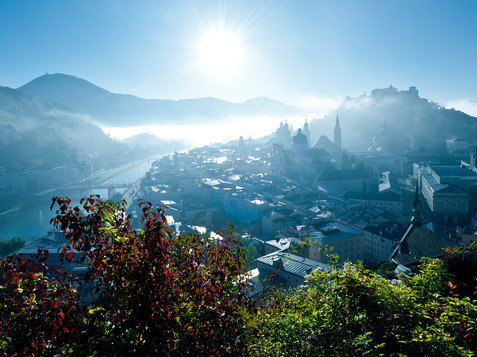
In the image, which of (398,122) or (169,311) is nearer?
(169,311)

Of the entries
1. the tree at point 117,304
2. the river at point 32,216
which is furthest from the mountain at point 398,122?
the tree at point 117,304

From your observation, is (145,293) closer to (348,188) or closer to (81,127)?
(348,188)

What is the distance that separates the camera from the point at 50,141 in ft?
314

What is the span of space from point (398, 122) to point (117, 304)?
324ft

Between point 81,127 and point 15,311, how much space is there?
152160 millimetres

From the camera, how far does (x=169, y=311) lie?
106 inches

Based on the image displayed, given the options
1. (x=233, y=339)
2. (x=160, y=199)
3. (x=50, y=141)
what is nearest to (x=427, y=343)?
(x=233, y=339)

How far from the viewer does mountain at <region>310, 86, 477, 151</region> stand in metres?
78.2

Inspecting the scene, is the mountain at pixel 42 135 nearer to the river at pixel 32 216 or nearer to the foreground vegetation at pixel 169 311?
the river at pixel 32 216

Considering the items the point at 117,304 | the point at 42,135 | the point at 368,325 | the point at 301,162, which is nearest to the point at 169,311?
the point at 117,304

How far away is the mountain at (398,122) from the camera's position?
7819cm

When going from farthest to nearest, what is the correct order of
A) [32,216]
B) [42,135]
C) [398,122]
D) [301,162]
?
[42,135] < [398,122] < [301,162] < [32,216]

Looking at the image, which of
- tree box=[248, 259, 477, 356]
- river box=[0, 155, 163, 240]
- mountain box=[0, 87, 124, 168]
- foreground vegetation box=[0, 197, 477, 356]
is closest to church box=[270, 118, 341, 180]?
river box=[0, 155, 163, 240]

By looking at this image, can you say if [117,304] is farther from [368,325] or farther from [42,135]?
→ [42,135]
